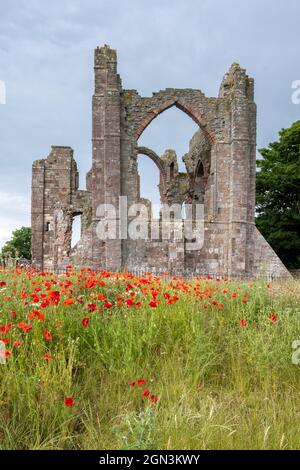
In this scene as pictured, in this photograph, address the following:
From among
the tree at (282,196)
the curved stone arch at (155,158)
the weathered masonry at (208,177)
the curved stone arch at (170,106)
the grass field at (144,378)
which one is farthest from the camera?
the tree at (282,196)

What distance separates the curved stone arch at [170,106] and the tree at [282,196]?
9192 millimetres

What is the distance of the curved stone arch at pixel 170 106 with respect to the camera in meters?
17.0

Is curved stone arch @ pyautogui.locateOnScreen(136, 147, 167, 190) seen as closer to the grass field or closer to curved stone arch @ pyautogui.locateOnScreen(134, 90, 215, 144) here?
curved stone arch @ pyautogui.locateOnScreen(134, 90, 215, 144)

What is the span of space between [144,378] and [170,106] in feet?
50.9

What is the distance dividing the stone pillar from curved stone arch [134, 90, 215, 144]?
3.58 feet

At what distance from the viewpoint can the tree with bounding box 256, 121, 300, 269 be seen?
2401 cm

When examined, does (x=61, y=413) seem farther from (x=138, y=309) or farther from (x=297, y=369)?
(x=297, y=369)

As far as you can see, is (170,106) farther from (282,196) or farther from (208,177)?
(282,196)

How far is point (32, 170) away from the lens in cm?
2153

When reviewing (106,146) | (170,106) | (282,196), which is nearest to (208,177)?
(170,106)

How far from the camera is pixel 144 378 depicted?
3.42 meters

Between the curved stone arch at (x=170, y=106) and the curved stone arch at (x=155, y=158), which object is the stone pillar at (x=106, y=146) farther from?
the curved stone arch at (x=155, y=158)

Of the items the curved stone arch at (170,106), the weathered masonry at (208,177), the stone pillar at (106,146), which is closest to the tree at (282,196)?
the weathered masonry at (208,177)

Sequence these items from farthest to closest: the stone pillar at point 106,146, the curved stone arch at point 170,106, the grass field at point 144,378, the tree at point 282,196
Answer: the tree at point 282,196 < the curved stone arch at point 170,106 < the stone pillar at point 106,146 < the grass field at point 144,378
